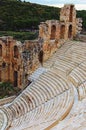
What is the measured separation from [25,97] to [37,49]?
450 centimetres

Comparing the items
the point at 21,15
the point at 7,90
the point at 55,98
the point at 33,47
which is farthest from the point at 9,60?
the point at 21,15

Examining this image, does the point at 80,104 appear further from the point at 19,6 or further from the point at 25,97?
the point at 19,6

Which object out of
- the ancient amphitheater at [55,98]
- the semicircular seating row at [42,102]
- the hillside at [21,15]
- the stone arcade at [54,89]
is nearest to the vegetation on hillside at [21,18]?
the hillside at [21,15]

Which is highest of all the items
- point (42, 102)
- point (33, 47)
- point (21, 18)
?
point (33, 47)

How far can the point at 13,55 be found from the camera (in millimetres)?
22812

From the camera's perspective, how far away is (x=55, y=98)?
16.3 m

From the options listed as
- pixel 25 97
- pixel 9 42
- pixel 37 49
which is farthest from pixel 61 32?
pixel 25 97

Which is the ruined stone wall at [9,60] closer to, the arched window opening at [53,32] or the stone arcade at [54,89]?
the stone arcade at [54,89]

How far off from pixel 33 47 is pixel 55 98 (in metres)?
6.63

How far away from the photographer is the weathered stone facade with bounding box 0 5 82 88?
69.8 feet

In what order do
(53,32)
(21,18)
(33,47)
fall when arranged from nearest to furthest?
(33,47) < (53,32) < (21,18)

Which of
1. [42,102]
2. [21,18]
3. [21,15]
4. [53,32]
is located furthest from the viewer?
[21,15]

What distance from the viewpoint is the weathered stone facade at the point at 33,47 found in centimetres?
2127

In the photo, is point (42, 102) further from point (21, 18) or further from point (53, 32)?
point (21, 18)
